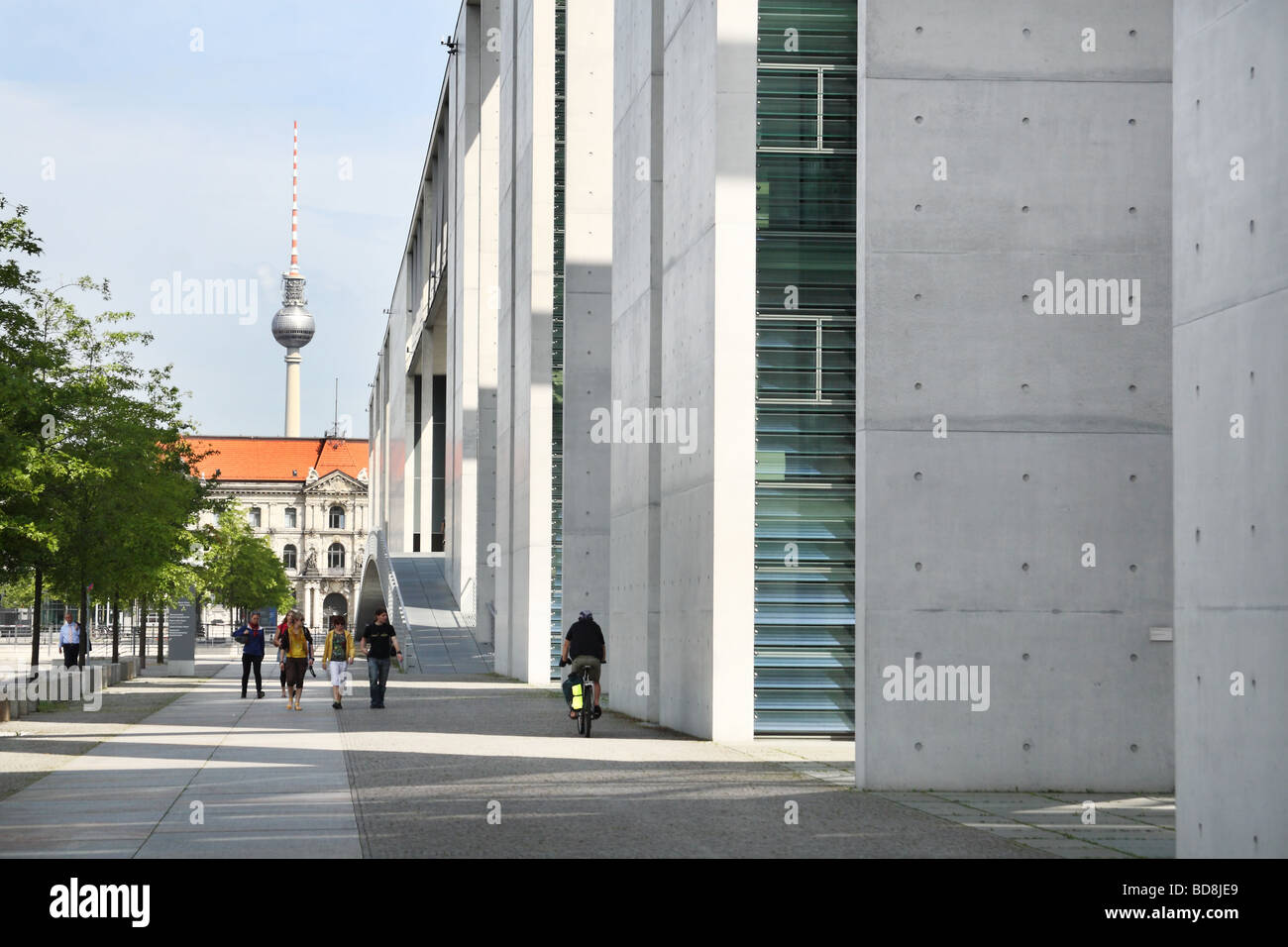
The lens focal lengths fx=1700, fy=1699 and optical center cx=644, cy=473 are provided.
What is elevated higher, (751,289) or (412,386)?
(412,386)

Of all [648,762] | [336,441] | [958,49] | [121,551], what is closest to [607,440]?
[121,551]

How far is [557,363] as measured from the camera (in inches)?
1366

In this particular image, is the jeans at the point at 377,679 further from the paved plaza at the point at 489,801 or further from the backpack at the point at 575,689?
the backpack at the point at 575,689

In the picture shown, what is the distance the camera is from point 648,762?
16.9 m

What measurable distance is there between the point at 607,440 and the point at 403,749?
13451mm

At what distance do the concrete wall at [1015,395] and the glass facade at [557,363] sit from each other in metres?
19.7

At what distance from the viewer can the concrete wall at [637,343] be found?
925 inches

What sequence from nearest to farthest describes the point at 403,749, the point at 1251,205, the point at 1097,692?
the point at 1251,205 < the point at 1097,692 < the point at 403,749

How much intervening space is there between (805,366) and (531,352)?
15096mm

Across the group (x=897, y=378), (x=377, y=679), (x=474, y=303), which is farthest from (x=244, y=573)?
(x=897, y=378)

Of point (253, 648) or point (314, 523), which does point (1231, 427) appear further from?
point (314, 523)

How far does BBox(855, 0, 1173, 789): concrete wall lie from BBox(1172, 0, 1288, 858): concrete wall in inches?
190

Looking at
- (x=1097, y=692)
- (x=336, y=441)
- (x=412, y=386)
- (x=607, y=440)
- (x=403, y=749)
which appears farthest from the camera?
(x=336, y=441)
